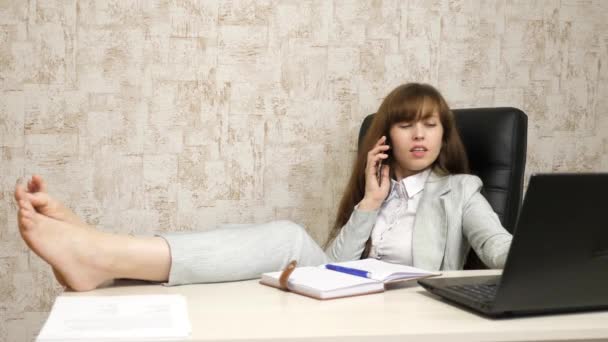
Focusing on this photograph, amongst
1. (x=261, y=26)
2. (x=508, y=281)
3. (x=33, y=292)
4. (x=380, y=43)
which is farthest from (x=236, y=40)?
(x=508, y=281)

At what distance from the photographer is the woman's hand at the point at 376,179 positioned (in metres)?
1.97

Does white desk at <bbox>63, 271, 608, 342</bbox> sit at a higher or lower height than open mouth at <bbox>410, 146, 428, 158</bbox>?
lower

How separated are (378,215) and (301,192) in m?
0.46

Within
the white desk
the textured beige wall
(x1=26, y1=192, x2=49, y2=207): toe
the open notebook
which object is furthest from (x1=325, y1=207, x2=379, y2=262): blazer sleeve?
(x1=26, y1=192, x2=49, y2=207): toe

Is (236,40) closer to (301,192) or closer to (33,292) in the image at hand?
(301,192)

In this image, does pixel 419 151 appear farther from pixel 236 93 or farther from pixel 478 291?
pixel 478 291

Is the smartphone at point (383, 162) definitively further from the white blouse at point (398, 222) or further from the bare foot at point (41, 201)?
the bare foot at point (41, 201)

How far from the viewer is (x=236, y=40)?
231cm

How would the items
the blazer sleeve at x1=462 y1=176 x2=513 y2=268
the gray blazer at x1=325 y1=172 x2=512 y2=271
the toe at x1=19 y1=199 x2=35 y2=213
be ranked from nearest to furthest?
1. the toe at x1=19 y1=199 x2=35 y2=213
2. the blazer sleeve at x1=462 y1=176 x2=513 y2=268
3. the gray blazer at x1=325 y1=172 x2=512 y2=271

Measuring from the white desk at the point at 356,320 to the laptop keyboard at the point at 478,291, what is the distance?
0.03 metres

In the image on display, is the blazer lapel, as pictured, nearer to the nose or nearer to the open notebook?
the nose

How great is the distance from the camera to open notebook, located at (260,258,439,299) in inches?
44.0

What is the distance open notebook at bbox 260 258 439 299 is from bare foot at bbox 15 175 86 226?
17.2 inches

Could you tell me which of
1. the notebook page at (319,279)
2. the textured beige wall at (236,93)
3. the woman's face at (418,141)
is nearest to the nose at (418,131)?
the woman's face at (418,141)
